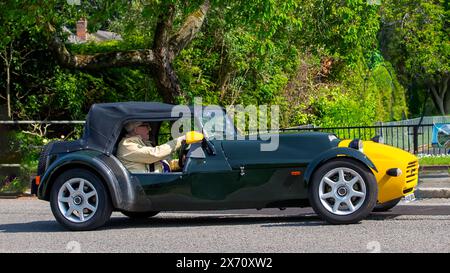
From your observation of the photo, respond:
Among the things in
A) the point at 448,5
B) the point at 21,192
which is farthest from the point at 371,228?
the point at 448,5

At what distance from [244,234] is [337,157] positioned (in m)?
1.33

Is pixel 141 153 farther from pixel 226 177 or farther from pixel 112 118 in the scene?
pixel 226 177

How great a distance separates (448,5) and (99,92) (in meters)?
32.1

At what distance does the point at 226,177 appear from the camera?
1019cm

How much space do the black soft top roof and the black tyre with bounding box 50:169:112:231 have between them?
425 mm

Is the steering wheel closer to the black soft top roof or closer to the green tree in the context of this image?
the black soft top roof

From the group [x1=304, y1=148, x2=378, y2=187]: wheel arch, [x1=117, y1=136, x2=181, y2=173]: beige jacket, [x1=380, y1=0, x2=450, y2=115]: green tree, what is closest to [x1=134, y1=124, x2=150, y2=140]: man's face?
[x1=117, y1=136, x2=181, y2=173]: beige jacket

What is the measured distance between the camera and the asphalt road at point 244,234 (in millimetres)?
8711

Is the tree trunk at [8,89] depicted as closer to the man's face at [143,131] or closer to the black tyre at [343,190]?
the man's face at [143,131]

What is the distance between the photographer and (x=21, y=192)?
1692 cm

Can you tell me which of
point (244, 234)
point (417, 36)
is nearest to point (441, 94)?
point (417, 36)

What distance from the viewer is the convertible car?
32.6 ft

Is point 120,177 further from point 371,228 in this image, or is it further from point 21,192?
point 21,192
